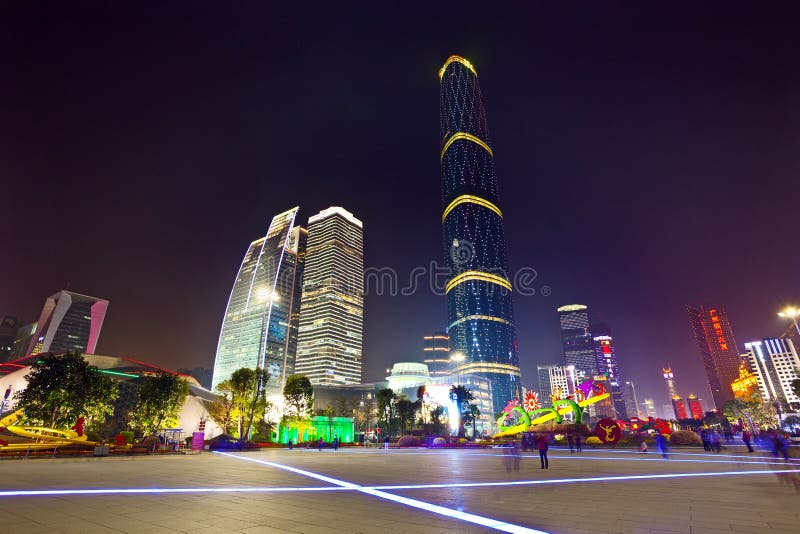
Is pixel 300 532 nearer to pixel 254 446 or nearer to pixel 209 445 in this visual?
pixel 254 446

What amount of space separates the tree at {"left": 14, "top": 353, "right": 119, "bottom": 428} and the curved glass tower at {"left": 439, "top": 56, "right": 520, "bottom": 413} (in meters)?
164

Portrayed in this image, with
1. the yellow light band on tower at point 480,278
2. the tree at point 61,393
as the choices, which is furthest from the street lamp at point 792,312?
the yellow light band on tower at point 480,278

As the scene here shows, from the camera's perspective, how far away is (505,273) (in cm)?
19488

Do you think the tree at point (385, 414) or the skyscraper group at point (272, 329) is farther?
the skyscraper group at point (272, 329)

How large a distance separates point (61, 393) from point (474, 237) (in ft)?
562

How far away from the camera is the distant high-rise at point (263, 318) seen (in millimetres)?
169875

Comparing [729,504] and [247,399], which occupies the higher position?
[247,399]

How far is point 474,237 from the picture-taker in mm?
187375

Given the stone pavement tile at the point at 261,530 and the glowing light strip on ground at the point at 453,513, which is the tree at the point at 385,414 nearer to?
the glowing light strip on ground at the point at 453,513

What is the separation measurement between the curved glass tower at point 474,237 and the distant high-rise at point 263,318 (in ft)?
276

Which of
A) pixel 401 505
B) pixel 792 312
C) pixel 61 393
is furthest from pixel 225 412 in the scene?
pixel 792 312

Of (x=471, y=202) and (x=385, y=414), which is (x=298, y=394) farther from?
(x=471, y=202)

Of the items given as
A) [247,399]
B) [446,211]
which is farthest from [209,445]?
[446,211]

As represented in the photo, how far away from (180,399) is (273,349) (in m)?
134
